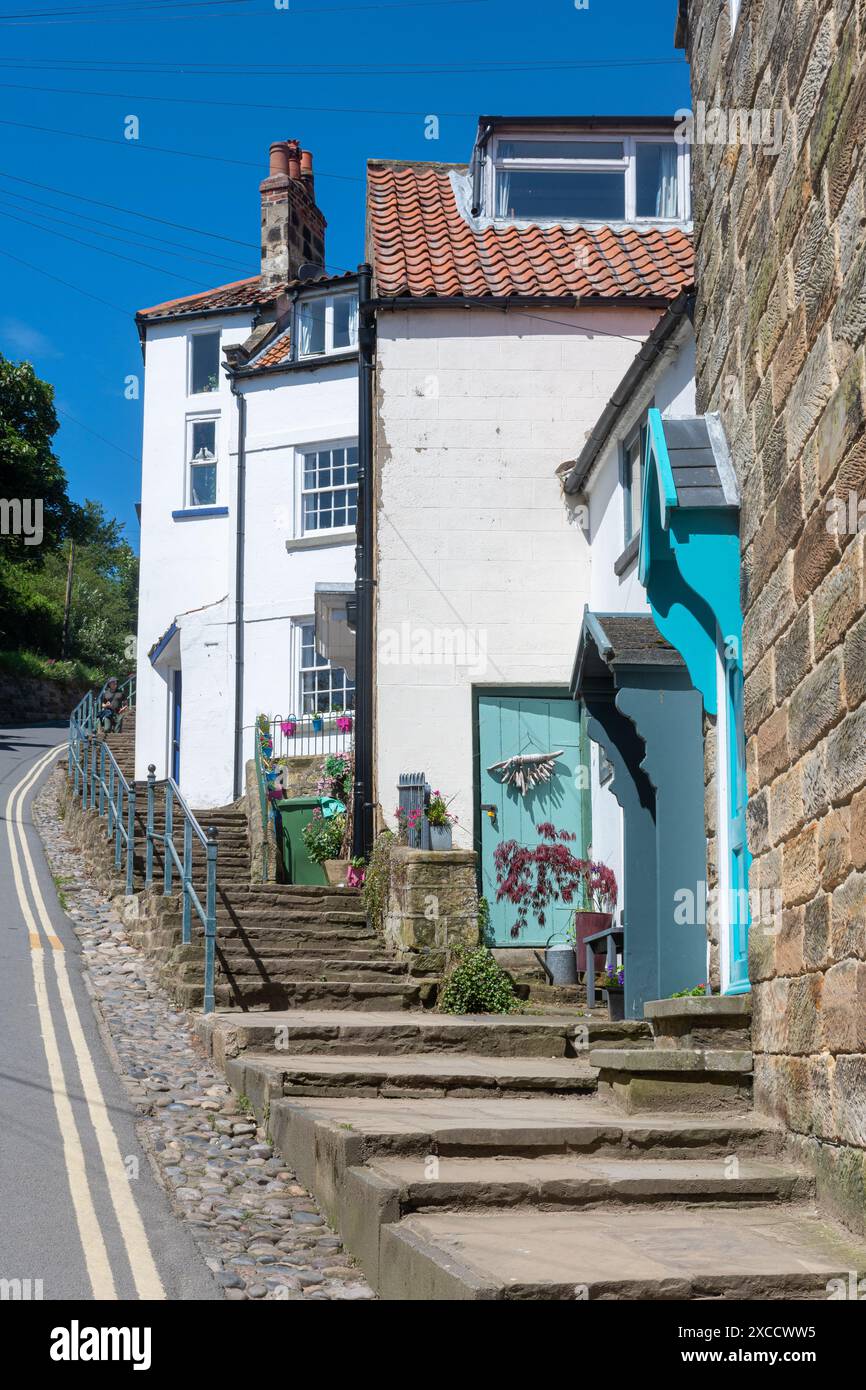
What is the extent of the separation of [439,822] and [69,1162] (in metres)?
7.82

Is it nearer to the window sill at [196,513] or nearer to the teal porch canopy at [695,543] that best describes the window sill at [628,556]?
the teal porch canopy at [695,543]

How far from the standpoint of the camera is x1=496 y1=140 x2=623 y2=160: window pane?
18.0 metres

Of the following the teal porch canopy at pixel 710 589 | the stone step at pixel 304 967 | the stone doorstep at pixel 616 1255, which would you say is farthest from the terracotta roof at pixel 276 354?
the stone doorstep at pixel 616 1255

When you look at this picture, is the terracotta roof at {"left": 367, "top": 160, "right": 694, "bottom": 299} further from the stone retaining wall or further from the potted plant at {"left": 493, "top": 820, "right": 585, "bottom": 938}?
the stone retaining wall

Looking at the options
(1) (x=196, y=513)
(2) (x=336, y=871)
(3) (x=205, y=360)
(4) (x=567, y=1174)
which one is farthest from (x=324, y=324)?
(4) (x=567, y=1174)

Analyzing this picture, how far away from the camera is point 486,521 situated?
51.0ft

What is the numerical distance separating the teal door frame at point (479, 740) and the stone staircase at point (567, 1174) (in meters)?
6.28

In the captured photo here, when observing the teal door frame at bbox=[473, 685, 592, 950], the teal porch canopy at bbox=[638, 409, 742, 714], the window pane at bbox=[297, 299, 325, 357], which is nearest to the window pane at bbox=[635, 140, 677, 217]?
the teal door frame at bbox=[473, 685, 592, 950]

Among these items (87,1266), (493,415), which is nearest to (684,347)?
(493,415)

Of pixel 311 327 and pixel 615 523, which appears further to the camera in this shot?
pixel 311 327

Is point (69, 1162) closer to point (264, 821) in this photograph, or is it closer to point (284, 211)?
point (264, 821)

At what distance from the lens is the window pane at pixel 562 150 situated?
18.0 meters

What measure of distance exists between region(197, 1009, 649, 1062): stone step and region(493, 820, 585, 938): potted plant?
459 cm

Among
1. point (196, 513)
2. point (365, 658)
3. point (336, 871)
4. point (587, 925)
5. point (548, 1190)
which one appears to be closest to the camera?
point (548, 1190)
